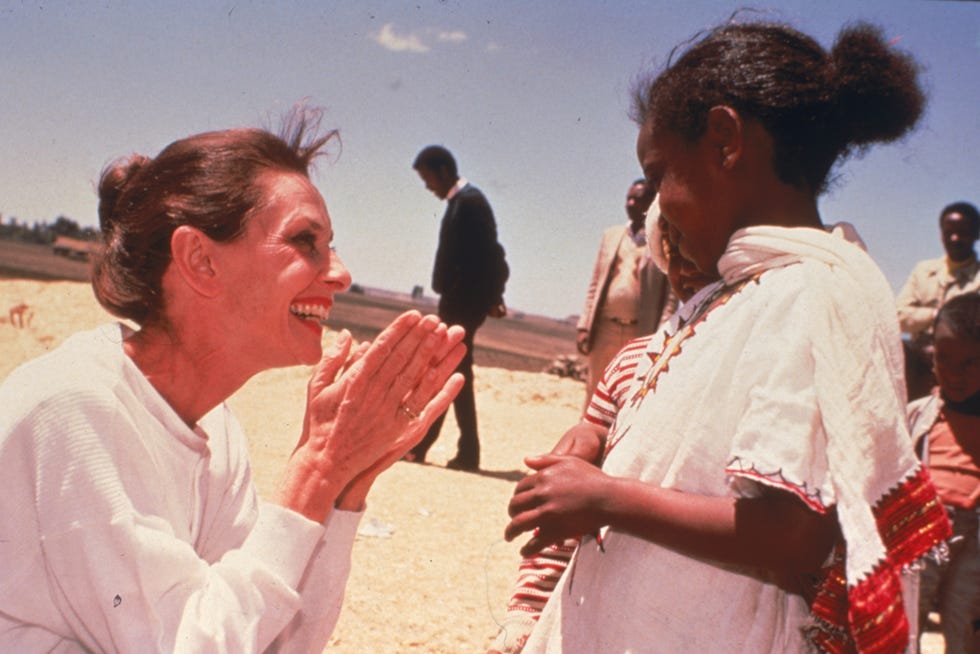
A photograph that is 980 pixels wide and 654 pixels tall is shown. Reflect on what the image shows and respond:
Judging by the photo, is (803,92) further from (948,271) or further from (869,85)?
(948,271)

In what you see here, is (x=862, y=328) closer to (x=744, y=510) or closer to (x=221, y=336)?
(x=744, y=510)

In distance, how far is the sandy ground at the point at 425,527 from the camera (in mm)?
3896

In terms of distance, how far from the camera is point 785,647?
1483mm

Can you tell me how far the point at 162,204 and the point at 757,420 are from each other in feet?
5.09

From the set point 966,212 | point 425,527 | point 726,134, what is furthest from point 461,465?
point 726,134

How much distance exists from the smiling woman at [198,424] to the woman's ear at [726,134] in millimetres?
772

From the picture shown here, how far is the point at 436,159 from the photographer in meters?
7.45

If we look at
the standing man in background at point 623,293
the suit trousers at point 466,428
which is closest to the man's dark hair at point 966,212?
Result: the standing man in background at point 623,293

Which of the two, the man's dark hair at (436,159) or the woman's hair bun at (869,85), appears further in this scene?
the man's dark hair at (436,159)

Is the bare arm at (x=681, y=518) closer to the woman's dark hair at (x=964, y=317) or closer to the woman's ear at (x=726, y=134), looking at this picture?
the woman's ear at (x=726, y=134)

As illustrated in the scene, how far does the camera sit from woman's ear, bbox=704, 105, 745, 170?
1617mm

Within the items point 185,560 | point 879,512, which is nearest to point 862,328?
point 879,512

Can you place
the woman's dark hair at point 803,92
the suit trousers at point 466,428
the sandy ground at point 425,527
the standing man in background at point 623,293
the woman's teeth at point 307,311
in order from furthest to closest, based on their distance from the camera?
the suit trousers at point 466,428 < the standing man in background at point 623,293 < the sandy ground at point 425,527 < the woman's teeth at point 307,311 < the woman's dark hair at point 803,92

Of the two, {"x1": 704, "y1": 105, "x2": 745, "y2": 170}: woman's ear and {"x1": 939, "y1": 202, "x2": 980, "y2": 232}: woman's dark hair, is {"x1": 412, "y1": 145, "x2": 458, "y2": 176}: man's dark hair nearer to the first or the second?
{"x1": 939, "y1": 202, "x2": 980, "y2": 232}: woman's dark hair
